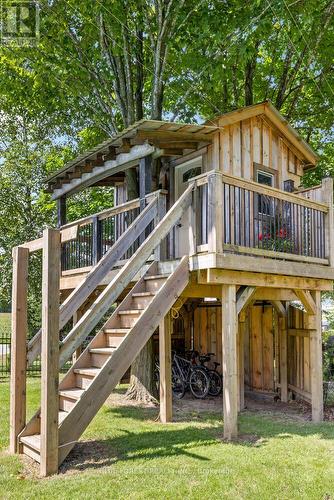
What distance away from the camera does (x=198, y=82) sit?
11.3 meters


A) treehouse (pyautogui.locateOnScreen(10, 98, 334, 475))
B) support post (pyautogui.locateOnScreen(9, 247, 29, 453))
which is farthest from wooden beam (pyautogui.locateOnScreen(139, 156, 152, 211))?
support post (pyautogui.locateOnScreen(9, 247, 29, 453))

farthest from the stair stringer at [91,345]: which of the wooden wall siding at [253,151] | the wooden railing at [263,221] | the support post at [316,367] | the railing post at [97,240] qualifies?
the support post at [316,367]

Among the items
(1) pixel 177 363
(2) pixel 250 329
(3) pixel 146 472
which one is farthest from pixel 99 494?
(2) pixel 250 329

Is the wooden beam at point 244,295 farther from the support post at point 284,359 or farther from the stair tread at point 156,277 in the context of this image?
the support post at point 284,359

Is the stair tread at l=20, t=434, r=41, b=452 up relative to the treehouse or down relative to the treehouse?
down

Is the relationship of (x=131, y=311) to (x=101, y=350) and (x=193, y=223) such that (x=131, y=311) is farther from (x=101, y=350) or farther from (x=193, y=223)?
A: (x=193, y=223)

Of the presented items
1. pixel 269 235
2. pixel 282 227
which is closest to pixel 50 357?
pixel 269 235

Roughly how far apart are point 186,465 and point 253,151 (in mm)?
6154

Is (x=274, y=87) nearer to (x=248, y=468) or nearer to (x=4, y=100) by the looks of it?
(x=4, y=100)

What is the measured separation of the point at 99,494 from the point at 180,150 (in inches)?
250

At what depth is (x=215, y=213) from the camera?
654 centimetres

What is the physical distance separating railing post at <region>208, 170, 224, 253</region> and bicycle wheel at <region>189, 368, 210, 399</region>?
14.1ft

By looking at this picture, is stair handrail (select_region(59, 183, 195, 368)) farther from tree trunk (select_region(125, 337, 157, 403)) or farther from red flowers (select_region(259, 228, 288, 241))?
tree trunk (select_region(125, 337, 157, 403))

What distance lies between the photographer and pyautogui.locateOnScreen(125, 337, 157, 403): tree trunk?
941 cm
